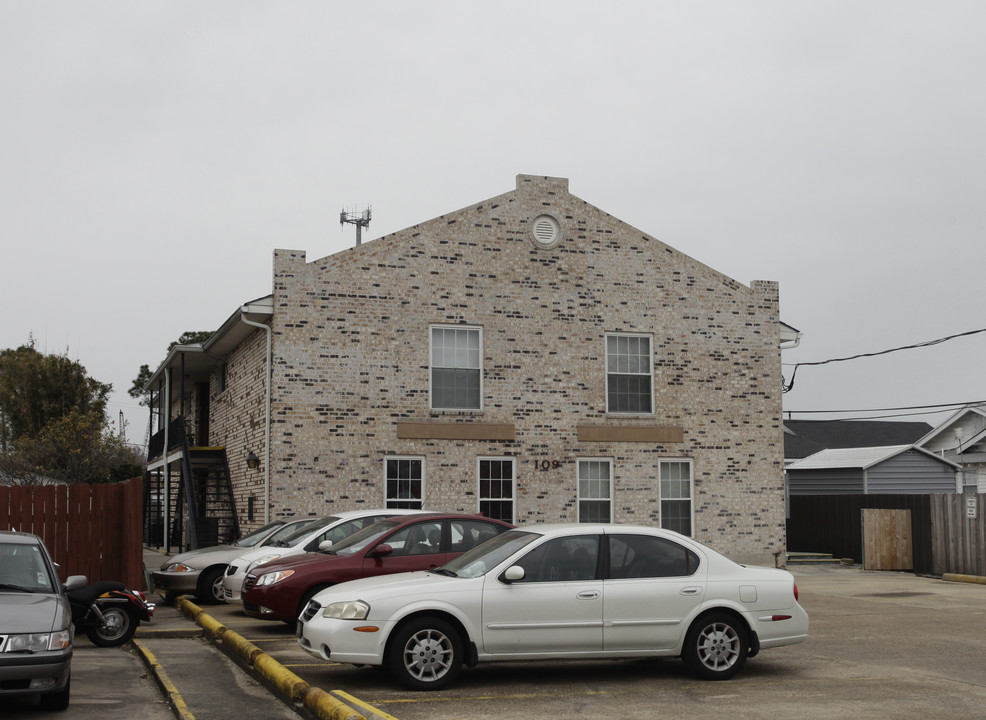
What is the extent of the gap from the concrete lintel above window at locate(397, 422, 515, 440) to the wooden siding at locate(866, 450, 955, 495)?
16.4 meters

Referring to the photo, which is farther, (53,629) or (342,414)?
(342,414)

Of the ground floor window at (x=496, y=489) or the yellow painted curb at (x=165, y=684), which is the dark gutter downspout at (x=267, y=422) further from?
the yellow painted curb at (x=165, y=684)

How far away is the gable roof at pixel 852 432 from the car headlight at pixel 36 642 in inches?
1734

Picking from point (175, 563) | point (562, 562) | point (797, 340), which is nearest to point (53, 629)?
point (562, 562)

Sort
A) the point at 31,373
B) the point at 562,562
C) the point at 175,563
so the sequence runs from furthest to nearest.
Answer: the point at 31,373
the point at 175,563
the point at 562,562

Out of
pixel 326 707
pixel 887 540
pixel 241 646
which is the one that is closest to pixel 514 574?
pixel 326 707

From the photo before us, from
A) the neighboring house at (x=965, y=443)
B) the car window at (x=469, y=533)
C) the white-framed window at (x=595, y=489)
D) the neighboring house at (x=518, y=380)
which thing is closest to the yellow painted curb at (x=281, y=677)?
the car window at (x=469, y=533)

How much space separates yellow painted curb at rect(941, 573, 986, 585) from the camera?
22125 mm

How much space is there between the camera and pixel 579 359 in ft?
74.6

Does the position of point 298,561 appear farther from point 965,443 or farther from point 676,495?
point 965,443

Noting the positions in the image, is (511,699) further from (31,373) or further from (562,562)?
(31,373)

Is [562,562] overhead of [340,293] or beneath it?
beneath

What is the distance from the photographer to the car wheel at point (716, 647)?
10039 millimetres

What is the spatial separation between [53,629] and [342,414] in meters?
12.9
